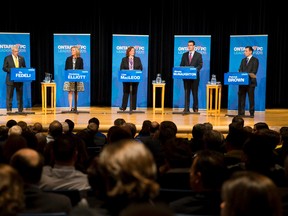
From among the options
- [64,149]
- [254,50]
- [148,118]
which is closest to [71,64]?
[148,118]

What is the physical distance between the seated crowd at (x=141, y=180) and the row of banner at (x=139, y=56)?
766 centimetres

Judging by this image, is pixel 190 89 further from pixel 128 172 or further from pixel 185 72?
pixel 128 172

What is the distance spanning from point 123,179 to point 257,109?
10.9 meters

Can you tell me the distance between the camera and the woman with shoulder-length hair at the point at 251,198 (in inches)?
78.0

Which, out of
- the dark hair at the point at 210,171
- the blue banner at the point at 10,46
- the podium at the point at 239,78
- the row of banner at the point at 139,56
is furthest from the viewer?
the row of banner at the point at 139,56

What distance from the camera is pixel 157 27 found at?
44.9 ft

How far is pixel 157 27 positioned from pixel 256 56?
2832mm

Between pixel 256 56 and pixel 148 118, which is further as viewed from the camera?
pixel 256 56

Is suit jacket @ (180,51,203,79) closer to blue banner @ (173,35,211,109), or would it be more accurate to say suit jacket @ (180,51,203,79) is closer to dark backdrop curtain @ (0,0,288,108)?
blue banner @ (173,35,211,109)

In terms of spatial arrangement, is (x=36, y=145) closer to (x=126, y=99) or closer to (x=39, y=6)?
(x=126, y=99)

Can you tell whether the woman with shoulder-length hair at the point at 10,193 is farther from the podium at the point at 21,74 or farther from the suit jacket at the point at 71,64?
the suit jacket at the point at 71,64

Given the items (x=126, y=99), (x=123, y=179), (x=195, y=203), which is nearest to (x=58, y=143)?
(x=195, y=203)

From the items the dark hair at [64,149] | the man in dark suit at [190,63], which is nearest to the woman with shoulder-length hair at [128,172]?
the dark hair at [64,149]

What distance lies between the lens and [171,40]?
13664 millimetres
